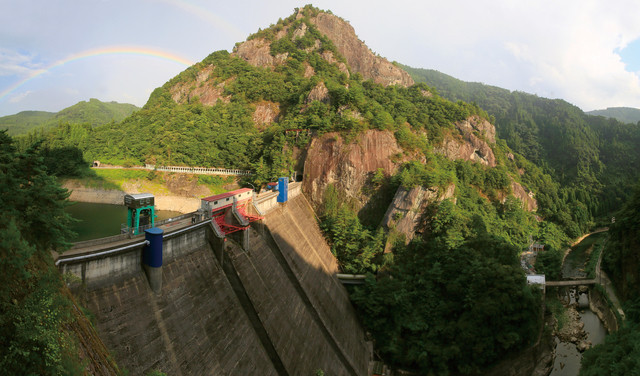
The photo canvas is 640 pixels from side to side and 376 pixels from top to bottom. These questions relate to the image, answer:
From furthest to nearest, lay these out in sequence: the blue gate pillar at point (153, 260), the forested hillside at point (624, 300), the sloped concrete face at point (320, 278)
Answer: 1. the sloped concrete face at point (320, 278)
2. the forested hillside at point (624, 300)
3. the blue gate pillar at point (153, 260)

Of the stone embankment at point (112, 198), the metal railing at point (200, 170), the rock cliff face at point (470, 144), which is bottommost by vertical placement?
the stone embankment at point (112, 198)

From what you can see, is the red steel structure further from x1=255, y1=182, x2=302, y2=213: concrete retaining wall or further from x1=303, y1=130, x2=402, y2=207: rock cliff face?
x1=303, y1=130, x2=402, y2=207: rock cliff face

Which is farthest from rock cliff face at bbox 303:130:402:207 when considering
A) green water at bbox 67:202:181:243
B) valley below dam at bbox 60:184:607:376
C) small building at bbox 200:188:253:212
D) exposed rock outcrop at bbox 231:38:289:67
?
exposed rock outcrop at bbox 231:38:289:67

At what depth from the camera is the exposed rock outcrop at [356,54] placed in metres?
76.3

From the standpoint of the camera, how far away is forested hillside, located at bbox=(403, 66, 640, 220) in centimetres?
6975

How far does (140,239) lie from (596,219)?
276 feet

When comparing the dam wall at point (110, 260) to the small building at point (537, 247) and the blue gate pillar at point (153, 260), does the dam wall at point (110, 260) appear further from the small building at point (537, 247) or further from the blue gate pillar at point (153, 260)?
the small building at point (537, 247)

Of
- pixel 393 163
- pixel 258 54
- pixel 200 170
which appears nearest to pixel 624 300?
pixel 393 163

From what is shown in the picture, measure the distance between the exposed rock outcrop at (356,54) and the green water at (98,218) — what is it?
59.4 metres

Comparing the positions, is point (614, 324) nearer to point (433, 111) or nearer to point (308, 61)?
point (433, 111)

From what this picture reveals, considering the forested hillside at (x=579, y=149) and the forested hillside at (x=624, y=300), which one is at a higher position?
the forested hillside at (x=579, y=149)

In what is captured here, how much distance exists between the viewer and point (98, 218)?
37562 millimetres

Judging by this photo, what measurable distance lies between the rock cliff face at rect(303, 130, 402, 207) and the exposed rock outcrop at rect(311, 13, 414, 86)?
4641cm

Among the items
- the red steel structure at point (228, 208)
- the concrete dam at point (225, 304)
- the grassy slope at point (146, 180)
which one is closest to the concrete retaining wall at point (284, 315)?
the concrete dam at point (225, 304)
